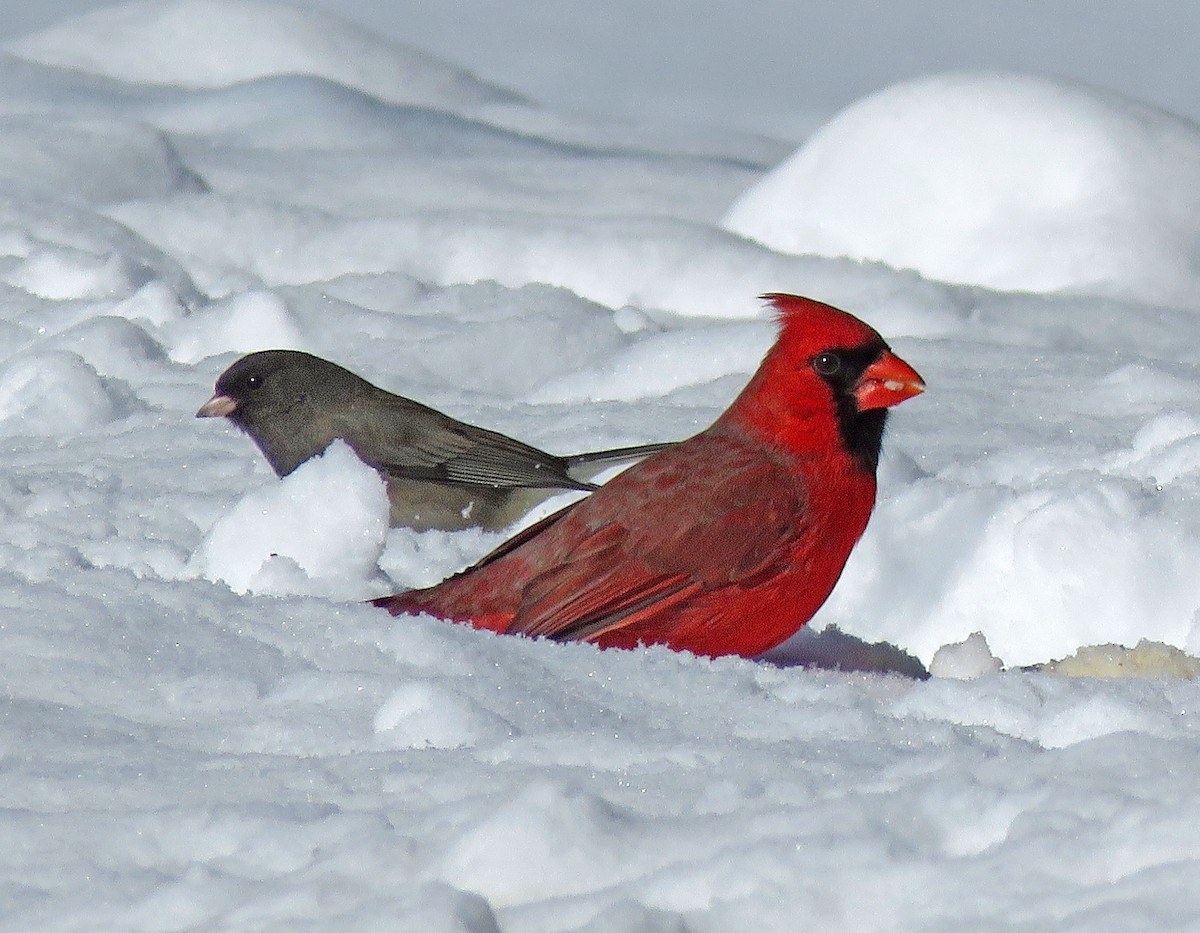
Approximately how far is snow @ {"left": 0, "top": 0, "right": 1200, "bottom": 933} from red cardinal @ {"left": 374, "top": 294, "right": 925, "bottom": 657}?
23 cm

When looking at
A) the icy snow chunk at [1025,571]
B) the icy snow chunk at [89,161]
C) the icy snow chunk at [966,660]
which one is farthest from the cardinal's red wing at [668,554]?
the icy snow chunk at [89,161]

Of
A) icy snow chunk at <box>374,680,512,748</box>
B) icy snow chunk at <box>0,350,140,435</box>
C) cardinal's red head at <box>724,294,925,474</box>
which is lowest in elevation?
icy snow chunk at <box>0,350,140,435</box>

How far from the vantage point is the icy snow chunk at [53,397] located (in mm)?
5672

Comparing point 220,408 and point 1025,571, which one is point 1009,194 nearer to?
point 220,408

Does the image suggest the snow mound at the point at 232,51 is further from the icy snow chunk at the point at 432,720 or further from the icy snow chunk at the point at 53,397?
the icy snow chunk at the point at 432,720

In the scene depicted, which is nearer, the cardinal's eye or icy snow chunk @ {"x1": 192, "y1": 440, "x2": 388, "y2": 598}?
the cardinal's eye

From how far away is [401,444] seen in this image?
5.32 metres

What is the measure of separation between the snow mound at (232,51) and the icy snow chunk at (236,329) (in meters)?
5.08

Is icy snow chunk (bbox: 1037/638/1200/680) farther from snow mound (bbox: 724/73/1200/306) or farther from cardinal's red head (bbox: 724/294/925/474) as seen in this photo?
snow mound (bbox: 724/73/1200/306)

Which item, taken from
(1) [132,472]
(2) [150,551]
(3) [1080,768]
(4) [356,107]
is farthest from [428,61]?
(3) [1080,768]

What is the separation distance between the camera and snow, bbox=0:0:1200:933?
6.65 ft

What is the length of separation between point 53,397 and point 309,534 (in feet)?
6.90

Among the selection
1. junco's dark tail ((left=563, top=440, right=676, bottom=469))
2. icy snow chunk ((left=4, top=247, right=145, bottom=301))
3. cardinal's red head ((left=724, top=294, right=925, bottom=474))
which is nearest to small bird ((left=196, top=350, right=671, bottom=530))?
junco's dark tail ((left=563, top=440, right=676, bottom=469))

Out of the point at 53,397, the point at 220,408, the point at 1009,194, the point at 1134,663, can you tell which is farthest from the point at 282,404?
the point at 1009,194
